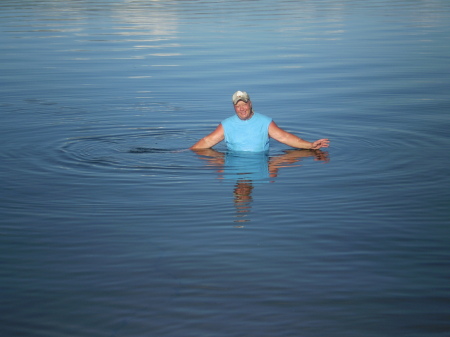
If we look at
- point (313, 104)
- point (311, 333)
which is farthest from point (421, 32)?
point (311, 333)

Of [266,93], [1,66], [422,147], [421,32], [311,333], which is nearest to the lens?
[311,333]

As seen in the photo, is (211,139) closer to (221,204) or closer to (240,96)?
(240,96)

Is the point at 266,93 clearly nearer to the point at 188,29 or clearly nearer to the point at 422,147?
the point at 422,147

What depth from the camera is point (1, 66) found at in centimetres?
2384

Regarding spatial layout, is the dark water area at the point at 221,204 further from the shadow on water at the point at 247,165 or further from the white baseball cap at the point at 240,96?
the white baseball cap at the point at 240,96

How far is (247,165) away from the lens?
11.4 m

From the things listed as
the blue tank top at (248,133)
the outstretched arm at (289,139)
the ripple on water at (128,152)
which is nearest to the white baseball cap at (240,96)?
the blue tank top at (248,133)

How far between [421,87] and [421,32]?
1302 centimetres

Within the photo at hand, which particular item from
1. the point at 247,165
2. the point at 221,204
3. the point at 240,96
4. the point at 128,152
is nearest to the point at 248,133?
the point at 247,165

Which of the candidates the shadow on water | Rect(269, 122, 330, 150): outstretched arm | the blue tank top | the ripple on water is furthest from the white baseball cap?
the ripple on water

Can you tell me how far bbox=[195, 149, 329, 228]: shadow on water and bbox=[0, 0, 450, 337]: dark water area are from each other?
5cm

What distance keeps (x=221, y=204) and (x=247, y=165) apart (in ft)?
7.38

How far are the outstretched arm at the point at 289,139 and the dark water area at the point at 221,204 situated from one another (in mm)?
235

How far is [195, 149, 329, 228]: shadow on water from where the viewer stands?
998cm
